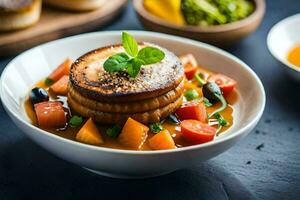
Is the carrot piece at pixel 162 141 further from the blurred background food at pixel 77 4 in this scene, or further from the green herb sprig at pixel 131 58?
the blurred background food at pixel 77 4

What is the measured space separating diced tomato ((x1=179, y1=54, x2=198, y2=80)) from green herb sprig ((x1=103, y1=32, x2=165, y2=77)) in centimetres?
45

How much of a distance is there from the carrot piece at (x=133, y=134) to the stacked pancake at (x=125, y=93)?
63mm

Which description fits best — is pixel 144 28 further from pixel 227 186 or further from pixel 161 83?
pixel 227 186

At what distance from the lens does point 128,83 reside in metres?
2.55

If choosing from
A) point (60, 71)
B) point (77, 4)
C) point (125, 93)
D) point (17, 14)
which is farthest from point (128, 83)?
point (77, 4)

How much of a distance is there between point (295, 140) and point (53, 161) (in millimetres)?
1212

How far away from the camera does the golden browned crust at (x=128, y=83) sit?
2.49 metres

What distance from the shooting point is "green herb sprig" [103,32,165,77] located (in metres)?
2.58

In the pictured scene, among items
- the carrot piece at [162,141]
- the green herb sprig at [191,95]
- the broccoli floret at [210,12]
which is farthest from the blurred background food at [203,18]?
the carrot piece at [162,141]

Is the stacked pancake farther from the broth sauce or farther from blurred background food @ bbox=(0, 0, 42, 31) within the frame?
blurred background food @ bbox=(0, 0, 42, 31)

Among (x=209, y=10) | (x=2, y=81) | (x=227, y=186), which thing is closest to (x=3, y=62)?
(x=2, y=81)

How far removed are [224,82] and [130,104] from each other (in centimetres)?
68

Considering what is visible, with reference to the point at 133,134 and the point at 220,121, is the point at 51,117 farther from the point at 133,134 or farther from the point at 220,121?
the point at 220,121

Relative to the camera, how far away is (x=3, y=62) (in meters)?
3.55
